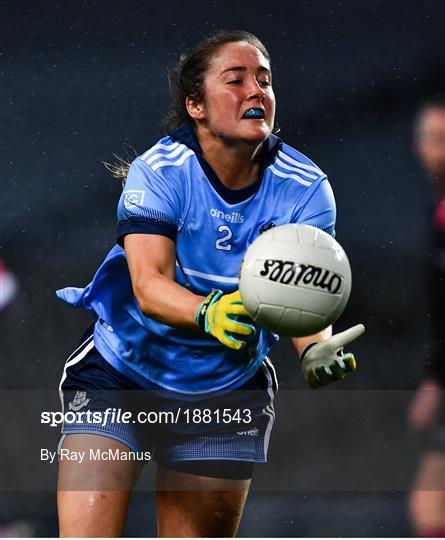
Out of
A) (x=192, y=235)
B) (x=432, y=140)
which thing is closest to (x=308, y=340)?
(x=192, y=235)

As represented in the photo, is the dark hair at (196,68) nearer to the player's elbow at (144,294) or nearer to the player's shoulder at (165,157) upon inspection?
the player's shoulder at (165,157)

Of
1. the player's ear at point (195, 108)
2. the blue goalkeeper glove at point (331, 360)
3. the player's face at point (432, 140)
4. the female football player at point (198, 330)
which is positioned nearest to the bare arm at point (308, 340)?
the female football player at point (198, 330)

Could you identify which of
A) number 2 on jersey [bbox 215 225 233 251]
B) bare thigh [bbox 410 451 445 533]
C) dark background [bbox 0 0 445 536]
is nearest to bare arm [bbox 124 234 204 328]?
number 2 on jersey [bbox 215 225 233 251]

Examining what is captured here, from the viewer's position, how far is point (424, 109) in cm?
435

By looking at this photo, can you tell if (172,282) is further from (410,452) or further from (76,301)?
(410,452)

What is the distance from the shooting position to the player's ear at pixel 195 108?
262cm

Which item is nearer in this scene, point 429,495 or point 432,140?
point 429,495

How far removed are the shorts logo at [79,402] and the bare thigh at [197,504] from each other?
0.30 metres

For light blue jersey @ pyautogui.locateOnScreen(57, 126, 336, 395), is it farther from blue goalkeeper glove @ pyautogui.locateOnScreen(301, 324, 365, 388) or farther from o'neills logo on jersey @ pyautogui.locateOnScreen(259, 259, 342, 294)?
o'neills logo on jersey @ pyautogui.locateOnScreen(259, 259, 342, 294)

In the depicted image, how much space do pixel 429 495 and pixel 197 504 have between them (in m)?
1.84

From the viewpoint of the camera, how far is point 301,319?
2205 millimetres

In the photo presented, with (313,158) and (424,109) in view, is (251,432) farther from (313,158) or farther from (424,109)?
(424,109)

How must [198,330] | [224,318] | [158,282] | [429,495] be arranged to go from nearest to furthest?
[224,318] < [158,282] < [198,330] < [429,495]

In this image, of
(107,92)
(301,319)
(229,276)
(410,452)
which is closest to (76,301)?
(229,276)
